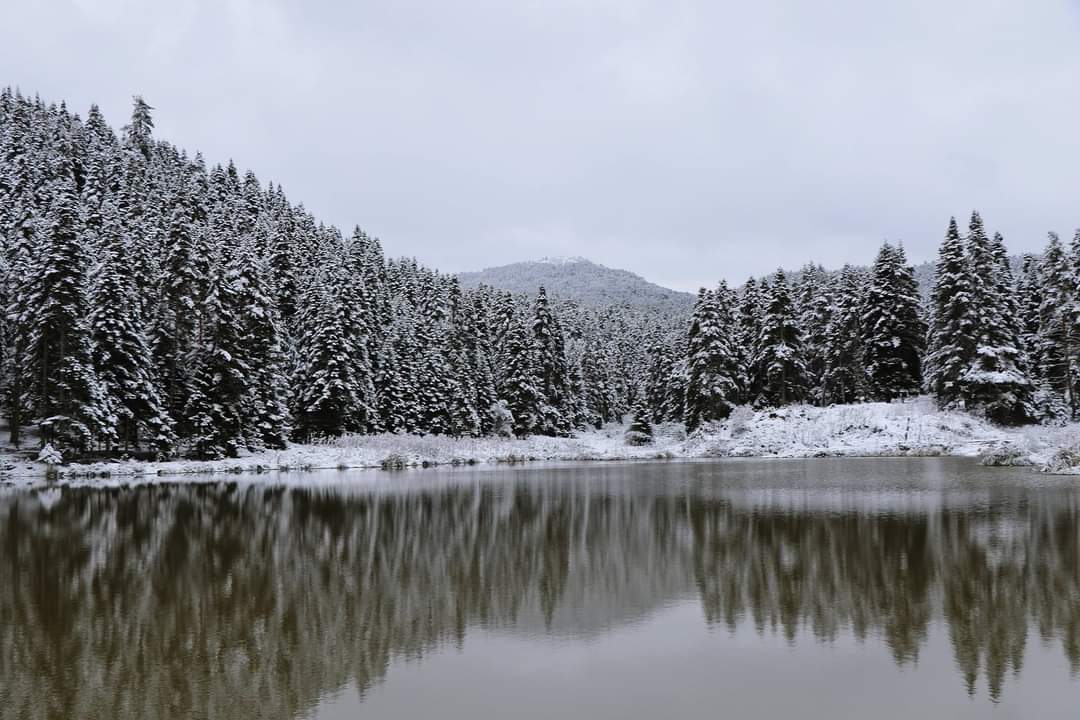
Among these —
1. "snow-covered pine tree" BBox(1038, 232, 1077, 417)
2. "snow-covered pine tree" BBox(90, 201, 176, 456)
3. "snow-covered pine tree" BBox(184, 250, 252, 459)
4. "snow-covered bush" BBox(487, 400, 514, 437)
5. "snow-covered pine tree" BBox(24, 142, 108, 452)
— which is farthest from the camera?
"snow-covered bush" BBox(487, 400, 514, 437)

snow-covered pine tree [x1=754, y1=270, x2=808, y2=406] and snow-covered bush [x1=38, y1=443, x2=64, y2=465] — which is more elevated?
snow-covered pine tree [x1=754, y1=270, x2=808, y2=406]

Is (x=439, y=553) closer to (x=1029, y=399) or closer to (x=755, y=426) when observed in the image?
(x=755, y=426)

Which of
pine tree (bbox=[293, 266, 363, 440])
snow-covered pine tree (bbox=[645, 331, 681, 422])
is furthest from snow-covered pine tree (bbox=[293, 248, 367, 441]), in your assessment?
snow-covered pine tree (bbox=[645, 331, 681, 422])

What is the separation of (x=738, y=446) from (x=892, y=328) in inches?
670

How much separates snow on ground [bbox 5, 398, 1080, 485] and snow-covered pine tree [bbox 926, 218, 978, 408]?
2.10m

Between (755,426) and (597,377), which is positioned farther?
(597,377)

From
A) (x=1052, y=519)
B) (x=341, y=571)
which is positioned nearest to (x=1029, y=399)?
(x=1052, y=519)

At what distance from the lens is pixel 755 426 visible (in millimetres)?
57250

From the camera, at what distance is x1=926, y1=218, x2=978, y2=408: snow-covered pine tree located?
173 ft

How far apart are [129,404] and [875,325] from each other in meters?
53.3

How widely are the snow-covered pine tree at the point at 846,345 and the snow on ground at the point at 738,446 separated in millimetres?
12017

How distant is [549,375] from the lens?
3423 inches

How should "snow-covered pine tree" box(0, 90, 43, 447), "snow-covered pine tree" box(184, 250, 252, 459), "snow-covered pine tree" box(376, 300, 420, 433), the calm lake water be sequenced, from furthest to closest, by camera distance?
1. "snow-covered pine tree" box(376, 300, 420, 433)
2. "snow-covered pine tree" box(184, 250, 252, 459)
3. "snow-covered pine tree" box(0, 90, 43, 447)
4. the calm lake water

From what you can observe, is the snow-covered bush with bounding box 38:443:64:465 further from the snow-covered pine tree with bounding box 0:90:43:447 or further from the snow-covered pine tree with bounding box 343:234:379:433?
the snow-covered pine tree with bounding box 343:234:379:433
